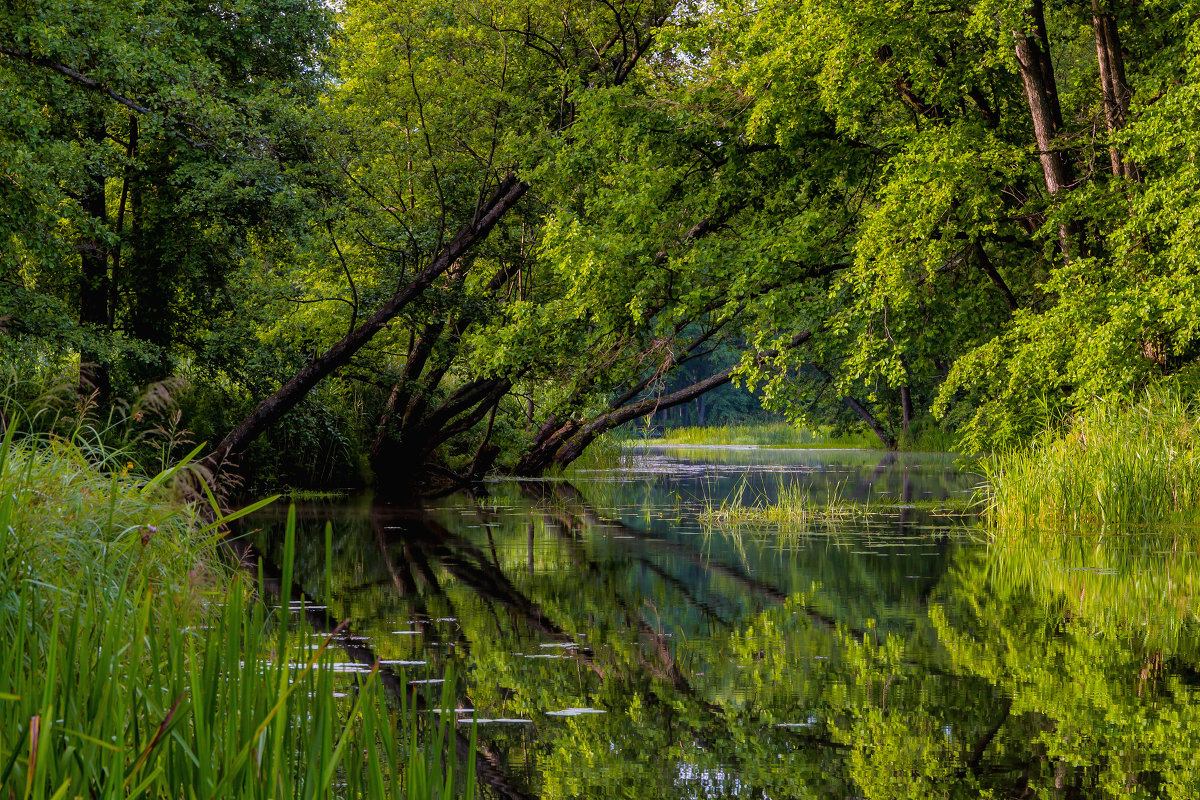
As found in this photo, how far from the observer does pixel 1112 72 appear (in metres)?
15.0

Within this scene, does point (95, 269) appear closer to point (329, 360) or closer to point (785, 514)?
point (329, 360)

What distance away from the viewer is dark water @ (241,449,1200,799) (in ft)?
15.2

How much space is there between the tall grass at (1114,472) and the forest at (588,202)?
0.46 metres

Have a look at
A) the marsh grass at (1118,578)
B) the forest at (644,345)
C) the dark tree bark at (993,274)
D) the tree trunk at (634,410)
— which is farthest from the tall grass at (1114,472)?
the tree trunk at (634,410)

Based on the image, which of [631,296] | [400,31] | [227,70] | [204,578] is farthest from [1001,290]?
[204,578]

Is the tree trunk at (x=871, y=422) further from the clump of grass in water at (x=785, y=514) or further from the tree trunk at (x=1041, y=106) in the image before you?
the tree trunk at (x=1041, y=106)

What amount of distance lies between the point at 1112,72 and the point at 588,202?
6.99 meters

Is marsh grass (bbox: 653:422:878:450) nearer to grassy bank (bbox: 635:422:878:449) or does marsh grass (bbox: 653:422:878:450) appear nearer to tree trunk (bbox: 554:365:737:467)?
grassy bank (bbox: 635:422:878:449)

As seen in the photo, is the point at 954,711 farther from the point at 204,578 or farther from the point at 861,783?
the point at 204,578

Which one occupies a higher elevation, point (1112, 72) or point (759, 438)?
point (1112, 72)

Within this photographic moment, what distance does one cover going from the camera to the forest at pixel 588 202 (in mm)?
13281

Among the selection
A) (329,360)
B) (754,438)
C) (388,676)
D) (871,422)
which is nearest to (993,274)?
(329,360)

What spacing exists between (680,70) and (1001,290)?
6020 mm

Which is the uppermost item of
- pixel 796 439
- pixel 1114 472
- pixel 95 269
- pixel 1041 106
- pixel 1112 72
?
pixel 1112 72
